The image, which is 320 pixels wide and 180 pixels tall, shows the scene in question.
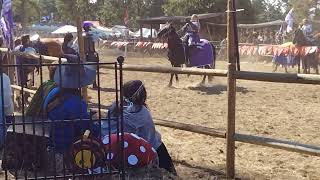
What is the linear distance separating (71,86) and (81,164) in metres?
0.83

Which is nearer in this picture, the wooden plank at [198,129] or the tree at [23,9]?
the wooden plank at [198,129]

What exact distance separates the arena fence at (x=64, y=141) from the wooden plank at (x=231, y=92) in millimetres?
1081

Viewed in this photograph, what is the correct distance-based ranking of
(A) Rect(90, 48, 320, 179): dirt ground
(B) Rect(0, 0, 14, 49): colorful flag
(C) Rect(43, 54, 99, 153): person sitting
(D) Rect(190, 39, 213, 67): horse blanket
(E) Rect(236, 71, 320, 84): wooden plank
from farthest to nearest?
(D) Rect(190, 39, 213, 67): horse blanket, (B) Rect(0, 0, 14, 49): colorful flag, (A) Rect(90, 48, 320, 179): dirt ground, (C) Rect(43, 54, 99, 153): person sitting, (E) Rect(236, 71, 320, 84): wooden plank

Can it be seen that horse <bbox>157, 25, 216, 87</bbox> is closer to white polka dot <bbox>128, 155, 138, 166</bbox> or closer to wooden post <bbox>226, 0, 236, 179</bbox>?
wooden post <bbox>226, 0, 236, 179</bbox>

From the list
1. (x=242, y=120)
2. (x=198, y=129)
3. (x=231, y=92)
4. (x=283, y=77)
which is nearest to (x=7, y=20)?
(x=242, y=120)

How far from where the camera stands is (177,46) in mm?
12219

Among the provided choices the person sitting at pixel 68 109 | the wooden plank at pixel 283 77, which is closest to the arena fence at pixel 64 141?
the person sitting at pixel 68 109

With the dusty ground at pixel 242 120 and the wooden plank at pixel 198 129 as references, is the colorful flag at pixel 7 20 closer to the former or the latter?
the dusty ground at pixel 242 120

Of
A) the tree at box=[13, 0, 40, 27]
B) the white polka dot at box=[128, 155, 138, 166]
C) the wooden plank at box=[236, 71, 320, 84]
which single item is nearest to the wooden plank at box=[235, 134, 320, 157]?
the wooden plank at box=[236, 71, 320, 84]

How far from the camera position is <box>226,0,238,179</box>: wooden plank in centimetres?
485

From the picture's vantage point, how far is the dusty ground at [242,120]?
17.3 ft

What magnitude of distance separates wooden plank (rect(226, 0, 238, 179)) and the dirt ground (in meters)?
0.19

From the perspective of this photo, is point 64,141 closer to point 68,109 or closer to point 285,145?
point 68,109

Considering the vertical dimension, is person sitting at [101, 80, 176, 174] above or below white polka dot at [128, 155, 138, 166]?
above
